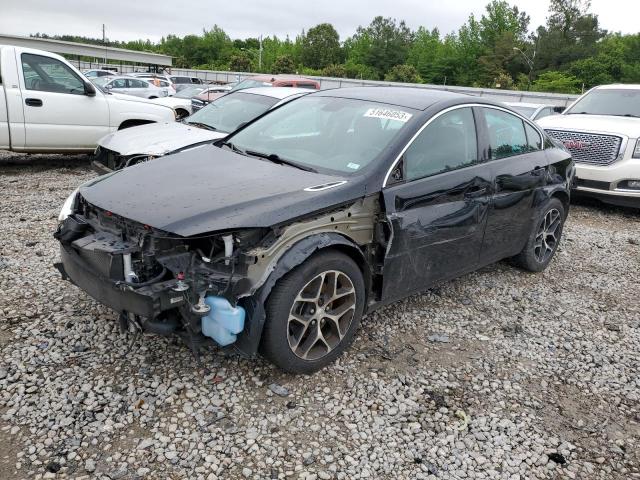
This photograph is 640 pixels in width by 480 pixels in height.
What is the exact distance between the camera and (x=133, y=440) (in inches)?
107

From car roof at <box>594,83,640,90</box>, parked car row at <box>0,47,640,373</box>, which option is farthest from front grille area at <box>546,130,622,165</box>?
parked car row at <box>0,47,640,373</box>

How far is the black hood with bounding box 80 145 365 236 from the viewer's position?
9.59ft

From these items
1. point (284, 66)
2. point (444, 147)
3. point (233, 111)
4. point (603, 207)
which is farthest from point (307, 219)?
point (284, 66)

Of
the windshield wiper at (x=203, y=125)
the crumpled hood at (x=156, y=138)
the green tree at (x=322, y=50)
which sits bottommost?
the crumpled hood at (x=156, y=138)

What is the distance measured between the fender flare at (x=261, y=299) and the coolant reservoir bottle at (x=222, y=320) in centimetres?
6

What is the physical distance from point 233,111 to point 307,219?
519 centimetres

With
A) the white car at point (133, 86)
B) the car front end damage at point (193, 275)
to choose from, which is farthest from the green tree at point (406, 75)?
the car front end damage at point (193, 275)

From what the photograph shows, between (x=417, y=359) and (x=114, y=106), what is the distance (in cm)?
720

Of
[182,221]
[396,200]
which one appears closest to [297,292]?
[182,221]

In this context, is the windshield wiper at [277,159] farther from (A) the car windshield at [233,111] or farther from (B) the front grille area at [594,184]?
(B) the front grille area at [594,184]

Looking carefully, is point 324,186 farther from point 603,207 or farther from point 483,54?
point 483,54

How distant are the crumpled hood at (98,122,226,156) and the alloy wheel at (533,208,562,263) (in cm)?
407

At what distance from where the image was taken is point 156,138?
6984mm

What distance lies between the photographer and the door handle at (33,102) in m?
7.96
